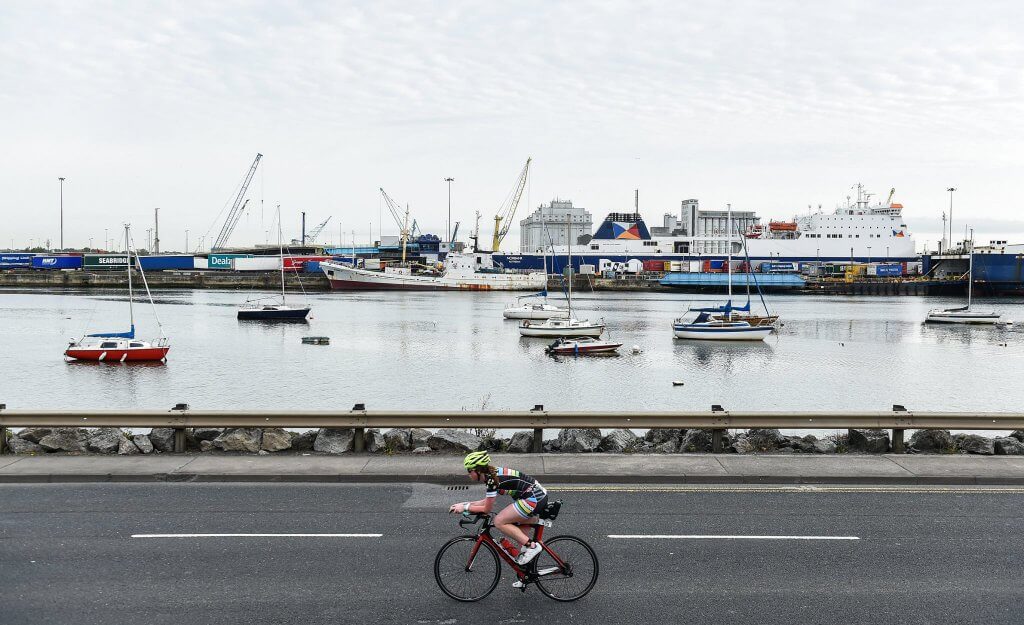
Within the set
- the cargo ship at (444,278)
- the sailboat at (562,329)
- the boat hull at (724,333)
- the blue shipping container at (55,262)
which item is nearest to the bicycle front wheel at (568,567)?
the sailboat at (562,329)

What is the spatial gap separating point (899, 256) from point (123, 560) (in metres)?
171

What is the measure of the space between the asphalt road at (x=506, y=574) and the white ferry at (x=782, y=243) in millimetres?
144963

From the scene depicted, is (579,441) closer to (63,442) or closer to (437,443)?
(437,443)

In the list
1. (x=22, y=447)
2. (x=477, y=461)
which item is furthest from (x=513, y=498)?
(x=22, y=447)

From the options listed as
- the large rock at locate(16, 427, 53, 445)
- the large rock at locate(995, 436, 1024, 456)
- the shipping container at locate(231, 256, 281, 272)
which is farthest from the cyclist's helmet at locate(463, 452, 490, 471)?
the shipping container at locate(231, 256, 281, 272)

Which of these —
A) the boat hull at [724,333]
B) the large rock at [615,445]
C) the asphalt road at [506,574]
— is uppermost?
the large rock at [615,445]

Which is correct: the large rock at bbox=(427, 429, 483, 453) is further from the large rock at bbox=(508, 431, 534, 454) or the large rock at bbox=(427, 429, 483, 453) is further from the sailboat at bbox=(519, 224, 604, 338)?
the sailboat at bbox=(519, 224, 604, 338)

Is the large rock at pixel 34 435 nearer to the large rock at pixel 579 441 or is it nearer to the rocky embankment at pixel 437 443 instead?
the rocky embankment at pixel 437 443

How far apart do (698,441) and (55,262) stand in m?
189

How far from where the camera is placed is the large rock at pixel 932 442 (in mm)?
15492

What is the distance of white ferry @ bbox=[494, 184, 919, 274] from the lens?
160000 millimetres

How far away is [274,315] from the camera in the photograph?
81500 millimetres

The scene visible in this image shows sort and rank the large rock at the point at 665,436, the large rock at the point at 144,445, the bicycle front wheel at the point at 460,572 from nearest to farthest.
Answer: the bicycle front wheel at the point at 460,572 < the large rock at the point at 144,445 < the large rock at the point at 665,436

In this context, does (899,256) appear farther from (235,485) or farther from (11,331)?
(235,485)
